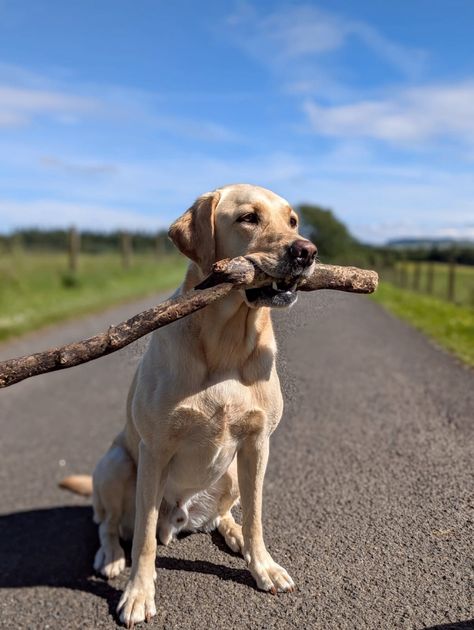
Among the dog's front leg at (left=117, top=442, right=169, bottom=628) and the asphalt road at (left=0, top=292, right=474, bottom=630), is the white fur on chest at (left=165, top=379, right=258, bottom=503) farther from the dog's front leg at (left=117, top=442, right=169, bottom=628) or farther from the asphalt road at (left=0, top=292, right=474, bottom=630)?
the asphalt road at (left=0, top=292, right=474, bottom=630)

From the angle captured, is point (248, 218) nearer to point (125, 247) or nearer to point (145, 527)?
point (145, 527)

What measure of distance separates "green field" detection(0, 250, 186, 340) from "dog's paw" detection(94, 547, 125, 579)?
8.39 meters

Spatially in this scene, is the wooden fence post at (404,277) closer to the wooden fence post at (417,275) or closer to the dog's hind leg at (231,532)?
the wooden fence post at (417,275)

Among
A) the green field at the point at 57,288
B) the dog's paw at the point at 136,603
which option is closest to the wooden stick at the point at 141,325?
the dog's paw at the point at 136,603

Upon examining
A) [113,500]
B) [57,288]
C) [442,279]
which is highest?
[113,500]

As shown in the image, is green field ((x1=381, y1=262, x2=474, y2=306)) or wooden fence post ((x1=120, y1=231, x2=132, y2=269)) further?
wooden fence post ((x1=120, y1=231, x2=132, y2=269))

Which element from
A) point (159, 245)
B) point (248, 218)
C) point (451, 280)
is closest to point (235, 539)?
point (248, 218)

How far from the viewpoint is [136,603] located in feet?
10.0

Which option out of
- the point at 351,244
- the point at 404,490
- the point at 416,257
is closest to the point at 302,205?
the point at 351,244

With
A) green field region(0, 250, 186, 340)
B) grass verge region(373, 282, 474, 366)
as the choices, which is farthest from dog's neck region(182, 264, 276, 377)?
green field region(0, 250, 186, 340)

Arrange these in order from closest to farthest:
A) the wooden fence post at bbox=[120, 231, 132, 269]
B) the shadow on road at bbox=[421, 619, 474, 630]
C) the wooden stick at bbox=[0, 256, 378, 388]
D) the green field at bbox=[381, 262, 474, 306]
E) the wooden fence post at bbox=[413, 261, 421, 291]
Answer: the shadow on road at bbox=[421, 619, 474, 630] < the wooden stick at bbox=[0, 256, 378, 388] < the green field at bbox=[381, 262, 474, 306] < the wooden fence post at bbox=[413, 261, 421, 291] < the wooden fence post at bbox=[120, 231, 132, 269]

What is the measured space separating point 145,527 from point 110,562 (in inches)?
26.8

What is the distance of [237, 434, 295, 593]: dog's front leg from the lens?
3.15 meters

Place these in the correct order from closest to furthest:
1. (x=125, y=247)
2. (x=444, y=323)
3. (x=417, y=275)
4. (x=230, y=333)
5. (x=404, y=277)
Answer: (x=230, y=333) → (x=444, y=323) → (x=417, y=275) → (x=125, y=247) → (x=404, y=277)
